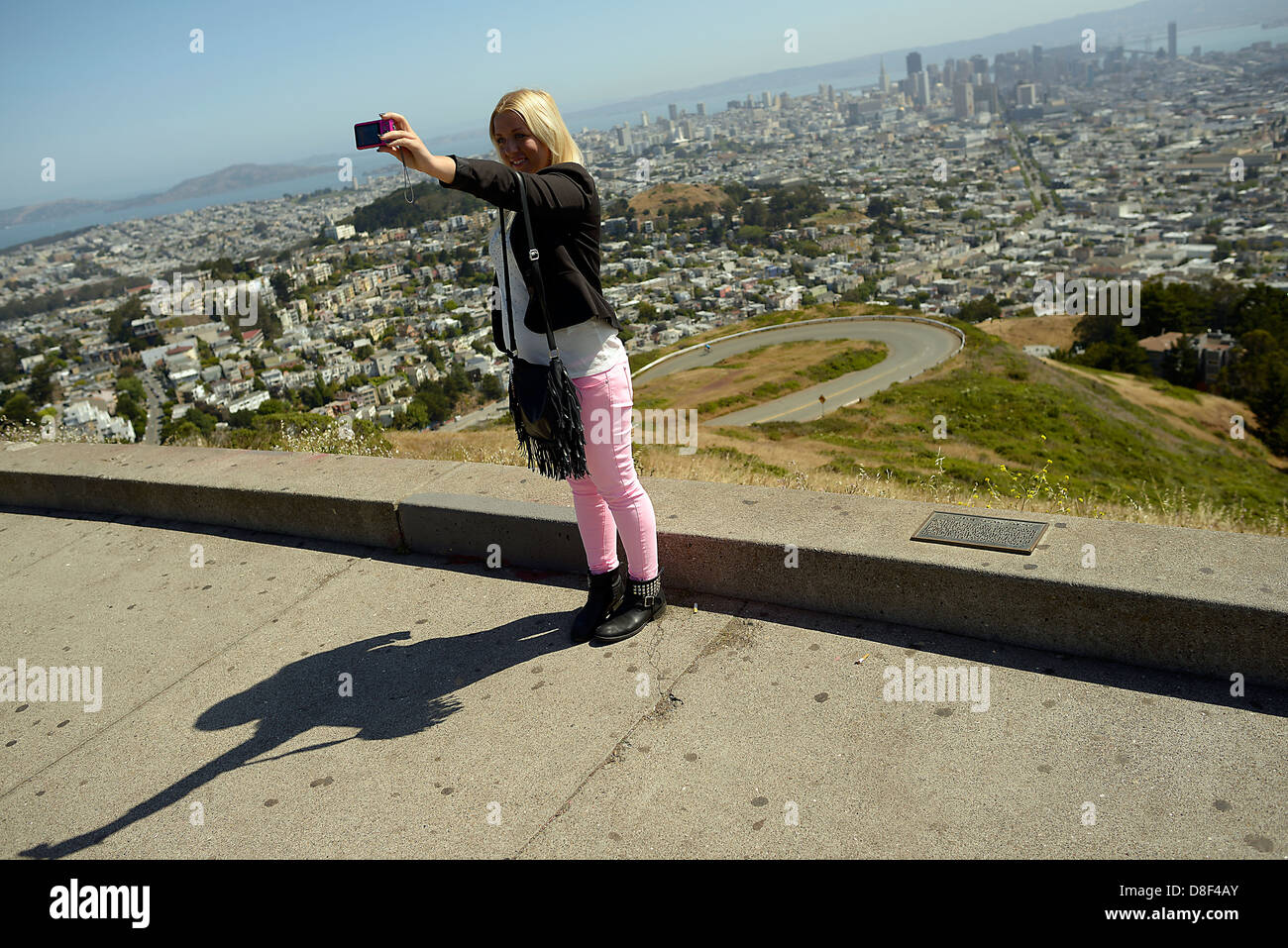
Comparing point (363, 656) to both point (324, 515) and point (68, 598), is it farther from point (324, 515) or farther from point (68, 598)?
point (68, 598)

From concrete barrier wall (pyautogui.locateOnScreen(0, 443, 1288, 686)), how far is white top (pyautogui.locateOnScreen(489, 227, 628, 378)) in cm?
89

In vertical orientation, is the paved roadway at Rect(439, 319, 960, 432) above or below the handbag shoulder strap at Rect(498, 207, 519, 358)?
below

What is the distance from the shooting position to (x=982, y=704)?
2.74m

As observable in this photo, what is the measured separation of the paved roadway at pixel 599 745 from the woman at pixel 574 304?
504 millimetres

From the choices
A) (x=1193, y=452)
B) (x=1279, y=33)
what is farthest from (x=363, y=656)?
(x=1279, y=33)

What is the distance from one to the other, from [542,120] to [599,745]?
6.56 ft

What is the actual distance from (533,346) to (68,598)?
3064 millimetres

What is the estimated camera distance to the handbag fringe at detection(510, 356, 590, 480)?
298cm

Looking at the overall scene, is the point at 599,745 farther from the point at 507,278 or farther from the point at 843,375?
the point at 843,375

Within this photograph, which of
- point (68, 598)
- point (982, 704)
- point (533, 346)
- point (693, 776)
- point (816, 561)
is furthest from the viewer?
point (68, 598)

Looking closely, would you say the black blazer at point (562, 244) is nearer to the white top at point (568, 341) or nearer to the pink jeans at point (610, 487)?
the white top at point (568, 341)

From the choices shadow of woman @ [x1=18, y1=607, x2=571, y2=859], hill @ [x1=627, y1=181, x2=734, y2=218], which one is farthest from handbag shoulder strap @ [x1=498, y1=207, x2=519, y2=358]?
hill @ [x1=627, y1=181, x2=734, y2=218]

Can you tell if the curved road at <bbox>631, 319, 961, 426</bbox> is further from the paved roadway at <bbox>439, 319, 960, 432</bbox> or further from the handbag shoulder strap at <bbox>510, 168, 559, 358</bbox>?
the handbag shoulder strap at <bbox>510, 168, 559, 358</bbox>
